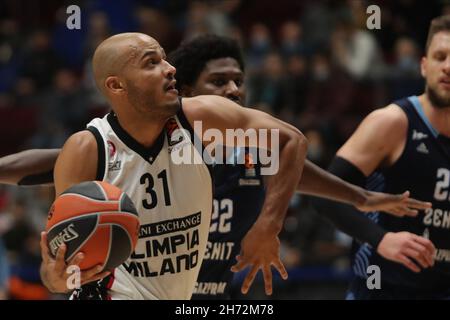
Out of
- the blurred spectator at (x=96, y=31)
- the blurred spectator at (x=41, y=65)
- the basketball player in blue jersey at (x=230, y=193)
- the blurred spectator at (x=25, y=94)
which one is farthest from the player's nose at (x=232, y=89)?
the blurred spectator at (x=41, y=65)

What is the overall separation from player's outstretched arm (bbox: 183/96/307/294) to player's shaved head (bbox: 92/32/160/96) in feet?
1.36

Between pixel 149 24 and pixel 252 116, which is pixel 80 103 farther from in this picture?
pixel 252 116

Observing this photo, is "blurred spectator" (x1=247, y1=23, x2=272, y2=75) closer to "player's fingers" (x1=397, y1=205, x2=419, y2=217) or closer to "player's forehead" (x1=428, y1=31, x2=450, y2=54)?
"player's forehead" (x1=428, y1=31, x2=450, y2=54)

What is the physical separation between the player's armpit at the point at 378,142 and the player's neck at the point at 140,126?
5.42 ft

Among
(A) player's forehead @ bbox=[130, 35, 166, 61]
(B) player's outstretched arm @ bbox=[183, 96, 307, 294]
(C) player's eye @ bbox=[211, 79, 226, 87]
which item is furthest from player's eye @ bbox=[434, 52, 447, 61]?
(A) player's forehead @ bbox=[130, 35, 166, 61]

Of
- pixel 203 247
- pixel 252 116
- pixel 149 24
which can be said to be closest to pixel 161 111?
pixel 252 116

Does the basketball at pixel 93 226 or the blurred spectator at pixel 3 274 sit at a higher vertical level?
the basketball at pixel 93 226

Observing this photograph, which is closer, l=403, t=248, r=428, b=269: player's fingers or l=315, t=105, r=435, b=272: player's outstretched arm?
l=403, t=248, r=428, b=269: player's fingers

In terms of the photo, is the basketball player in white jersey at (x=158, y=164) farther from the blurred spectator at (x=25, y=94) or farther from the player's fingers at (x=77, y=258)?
the blurred spectator at (x=25, y=94)

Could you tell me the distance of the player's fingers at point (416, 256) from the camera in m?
5.58

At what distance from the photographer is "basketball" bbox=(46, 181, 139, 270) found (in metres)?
4.25

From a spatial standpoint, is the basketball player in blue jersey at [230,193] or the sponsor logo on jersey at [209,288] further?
the sponsor logo on jersey at [209,288]

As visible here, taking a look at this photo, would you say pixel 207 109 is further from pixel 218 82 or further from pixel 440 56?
pixel 440 56
